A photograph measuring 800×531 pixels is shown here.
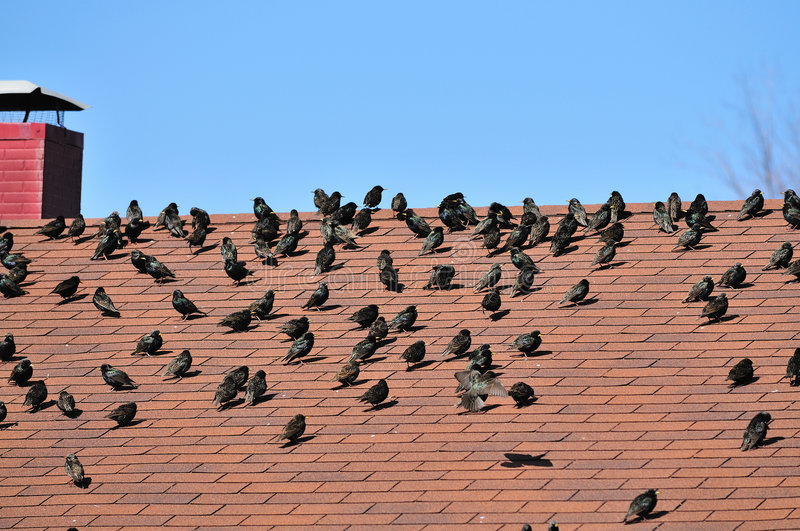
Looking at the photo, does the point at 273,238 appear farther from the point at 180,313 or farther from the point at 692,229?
the point at 692,229

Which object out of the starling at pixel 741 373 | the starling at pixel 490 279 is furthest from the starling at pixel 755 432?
the starling at pixel 490 279

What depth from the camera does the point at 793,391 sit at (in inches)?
610

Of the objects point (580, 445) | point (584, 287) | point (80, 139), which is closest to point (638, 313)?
point (584, 287)

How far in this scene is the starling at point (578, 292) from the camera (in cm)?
1821

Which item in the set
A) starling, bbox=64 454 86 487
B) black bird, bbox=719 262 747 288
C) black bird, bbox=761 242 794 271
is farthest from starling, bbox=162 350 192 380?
black bird, bbox=761 242 794 271

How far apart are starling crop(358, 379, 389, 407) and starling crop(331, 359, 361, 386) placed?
26.6 inches

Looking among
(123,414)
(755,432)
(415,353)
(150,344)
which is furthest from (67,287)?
(755,432)

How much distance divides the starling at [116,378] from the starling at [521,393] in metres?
6.27

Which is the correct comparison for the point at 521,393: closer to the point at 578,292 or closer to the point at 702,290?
the point at 578,292

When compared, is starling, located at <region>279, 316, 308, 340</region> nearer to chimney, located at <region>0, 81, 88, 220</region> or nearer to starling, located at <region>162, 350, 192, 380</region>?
starling, located at <region>162, 350, 192, 380</region>

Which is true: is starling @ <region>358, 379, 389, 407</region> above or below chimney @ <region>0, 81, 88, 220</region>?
below

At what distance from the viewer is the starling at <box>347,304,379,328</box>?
18328mm

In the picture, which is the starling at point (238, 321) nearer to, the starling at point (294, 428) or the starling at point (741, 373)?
the starling at point (294, 428)

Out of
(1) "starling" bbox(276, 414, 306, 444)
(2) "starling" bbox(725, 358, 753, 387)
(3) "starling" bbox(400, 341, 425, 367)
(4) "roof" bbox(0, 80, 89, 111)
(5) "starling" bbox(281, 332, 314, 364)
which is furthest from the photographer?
(4) "roof" bbox(0, 80, 89, 111)
